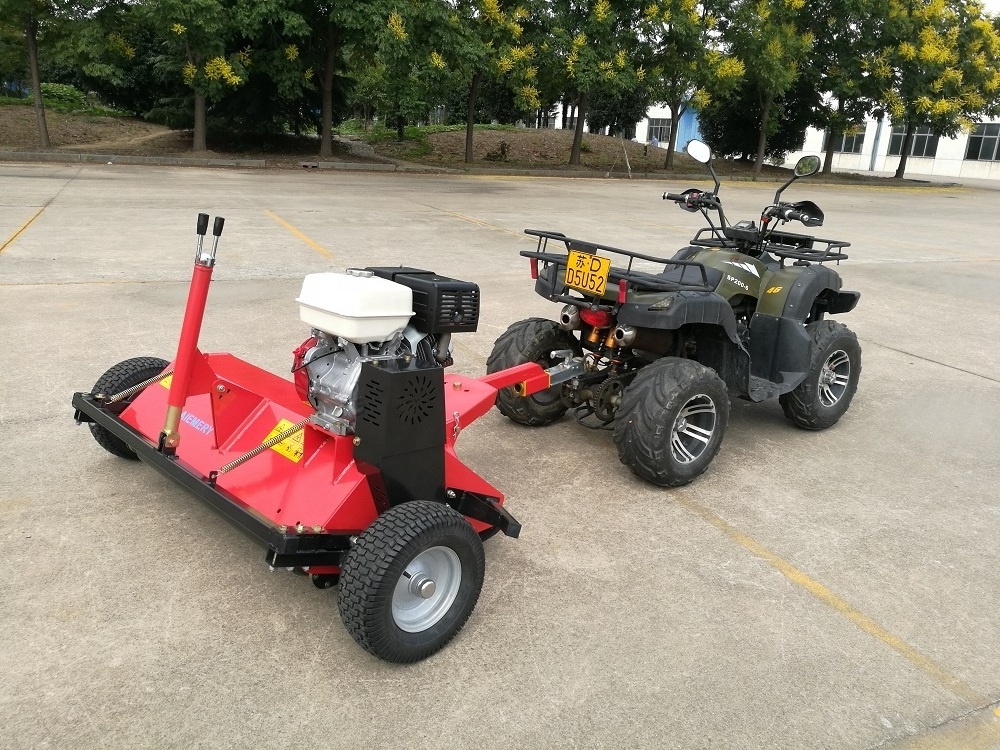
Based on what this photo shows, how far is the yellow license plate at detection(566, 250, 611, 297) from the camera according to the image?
3.72 m

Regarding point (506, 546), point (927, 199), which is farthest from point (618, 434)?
point (927, 199)

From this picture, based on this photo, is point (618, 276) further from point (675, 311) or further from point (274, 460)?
point (274, 460)

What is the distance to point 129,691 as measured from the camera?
2406 millimetres

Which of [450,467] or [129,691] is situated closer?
[129,691]

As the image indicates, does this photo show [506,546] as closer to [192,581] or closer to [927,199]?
[192,581]

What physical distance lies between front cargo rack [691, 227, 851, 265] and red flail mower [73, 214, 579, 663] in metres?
2.40

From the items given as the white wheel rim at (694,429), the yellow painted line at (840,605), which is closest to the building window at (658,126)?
the white wheel rim at (694,429)

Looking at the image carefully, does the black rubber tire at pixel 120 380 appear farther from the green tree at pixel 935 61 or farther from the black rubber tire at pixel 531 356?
the green tree at pixel 935 61

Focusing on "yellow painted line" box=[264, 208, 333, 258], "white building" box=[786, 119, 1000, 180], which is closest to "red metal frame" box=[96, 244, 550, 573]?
"yellow painted line" box=[264, 208, 333, 258]

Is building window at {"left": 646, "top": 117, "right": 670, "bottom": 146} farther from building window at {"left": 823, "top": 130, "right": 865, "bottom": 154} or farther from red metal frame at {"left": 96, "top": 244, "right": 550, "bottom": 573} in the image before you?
red metal frame at {"left": 96, "top": 244, "right": 550, "bottom": 573}

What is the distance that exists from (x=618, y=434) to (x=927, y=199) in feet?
87.8

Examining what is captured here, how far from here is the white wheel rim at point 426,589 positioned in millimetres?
2598

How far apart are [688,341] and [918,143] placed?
5488 centimetres

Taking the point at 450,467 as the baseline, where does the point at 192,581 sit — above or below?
below
